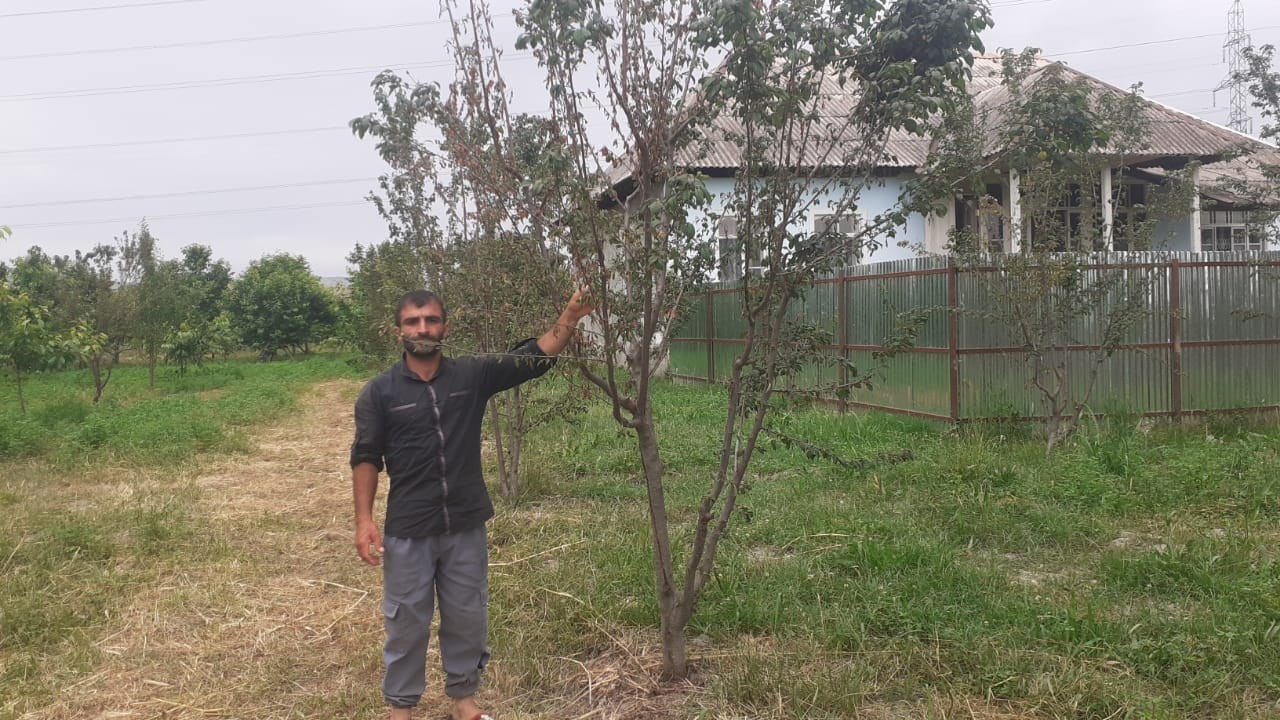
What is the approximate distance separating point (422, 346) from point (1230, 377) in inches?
358

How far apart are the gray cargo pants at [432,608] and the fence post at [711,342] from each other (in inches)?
474

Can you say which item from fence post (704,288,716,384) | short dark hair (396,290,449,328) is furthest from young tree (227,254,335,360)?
short dark hair (396,290,449,328)

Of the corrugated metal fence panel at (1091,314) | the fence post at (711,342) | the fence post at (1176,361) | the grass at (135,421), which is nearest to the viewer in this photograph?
the corrugated metal fence panel at (1091,314)

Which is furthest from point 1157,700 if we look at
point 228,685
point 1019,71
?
point 1019,71

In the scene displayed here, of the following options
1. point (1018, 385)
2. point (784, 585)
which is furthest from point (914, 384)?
point (784, 585)

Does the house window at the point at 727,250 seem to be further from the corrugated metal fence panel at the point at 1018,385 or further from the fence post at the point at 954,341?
the corrugated metal fence panel at the point at 1018,385

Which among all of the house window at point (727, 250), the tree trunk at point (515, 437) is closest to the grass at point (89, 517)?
the tree trunk at point (515, 437)

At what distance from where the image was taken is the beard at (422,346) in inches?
126

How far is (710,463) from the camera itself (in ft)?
26.1

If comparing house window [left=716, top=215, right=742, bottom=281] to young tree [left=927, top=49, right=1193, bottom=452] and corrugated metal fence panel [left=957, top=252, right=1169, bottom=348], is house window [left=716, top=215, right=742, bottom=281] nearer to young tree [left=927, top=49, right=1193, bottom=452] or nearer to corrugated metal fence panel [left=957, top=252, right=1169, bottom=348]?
young tree [left=927, top=49, right=1193, bottom=452]

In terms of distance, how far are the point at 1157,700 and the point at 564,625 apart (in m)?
2.29

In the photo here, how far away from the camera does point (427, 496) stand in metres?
3.23

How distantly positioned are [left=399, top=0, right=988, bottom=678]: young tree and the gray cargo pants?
697 mm

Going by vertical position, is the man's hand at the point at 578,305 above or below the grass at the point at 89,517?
above
